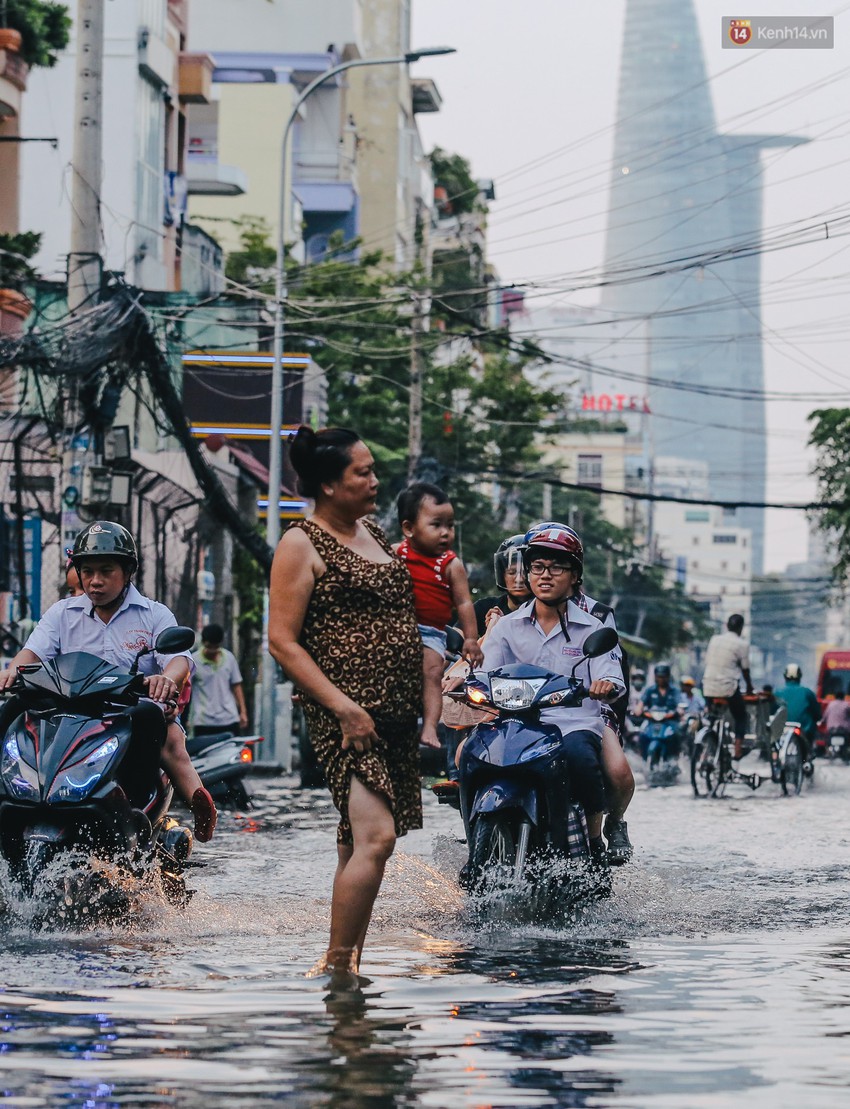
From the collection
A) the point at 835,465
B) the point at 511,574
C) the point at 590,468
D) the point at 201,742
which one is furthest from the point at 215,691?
the point at 590,468

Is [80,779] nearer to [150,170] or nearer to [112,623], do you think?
[112,623]

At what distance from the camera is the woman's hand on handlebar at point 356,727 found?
615 cm

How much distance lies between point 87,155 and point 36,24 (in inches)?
202

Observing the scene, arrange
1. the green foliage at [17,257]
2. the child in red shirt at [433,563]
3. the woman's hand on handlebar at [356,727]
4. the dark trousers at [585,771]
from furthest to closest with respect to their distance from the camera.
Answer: the green foliage at [17,257] < the child in red shirt at [433,563] < the dark trousers at [585,771] < the woman's hand on handlebar at [356,727]

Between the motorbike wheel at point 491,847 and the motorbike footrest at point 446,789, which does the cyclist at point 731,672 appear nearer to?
the motorbike footrest at point 446,789

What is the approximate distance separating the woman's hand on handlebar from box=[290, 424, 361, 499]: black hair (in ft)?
2.38

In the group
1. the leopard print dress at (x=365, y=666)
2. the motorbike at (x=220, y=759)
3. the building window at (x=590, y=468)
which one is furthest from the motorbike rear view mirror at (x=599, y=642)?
the building window at (x=590, y=468)

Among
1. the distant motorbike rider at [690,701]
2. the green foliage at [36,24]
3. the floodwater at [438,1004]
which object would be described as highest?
the green foliage at [36,24]

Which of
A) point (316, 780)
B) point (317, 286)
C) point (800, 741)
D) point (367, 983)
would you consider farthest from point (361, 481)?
point (317, 286)

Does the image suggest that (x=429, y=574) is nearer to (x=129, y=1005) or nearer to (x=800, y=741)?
(x=129, y=1005)

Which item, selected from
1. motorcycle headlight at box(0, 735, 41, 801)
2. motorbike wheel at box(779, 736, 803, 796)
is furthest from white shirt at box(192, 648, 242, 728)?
motorcycle headlight at box(0, 735, 41, 801)

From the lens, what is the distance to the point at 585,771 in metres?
8.21

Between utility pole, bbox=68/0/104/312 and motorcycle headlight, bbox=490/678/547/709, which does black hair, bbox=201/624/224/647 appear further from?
motorcycle headlight, bbox=490/678/547/709

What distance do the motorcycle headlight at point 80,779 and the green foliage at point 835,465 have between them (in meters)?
34.1
